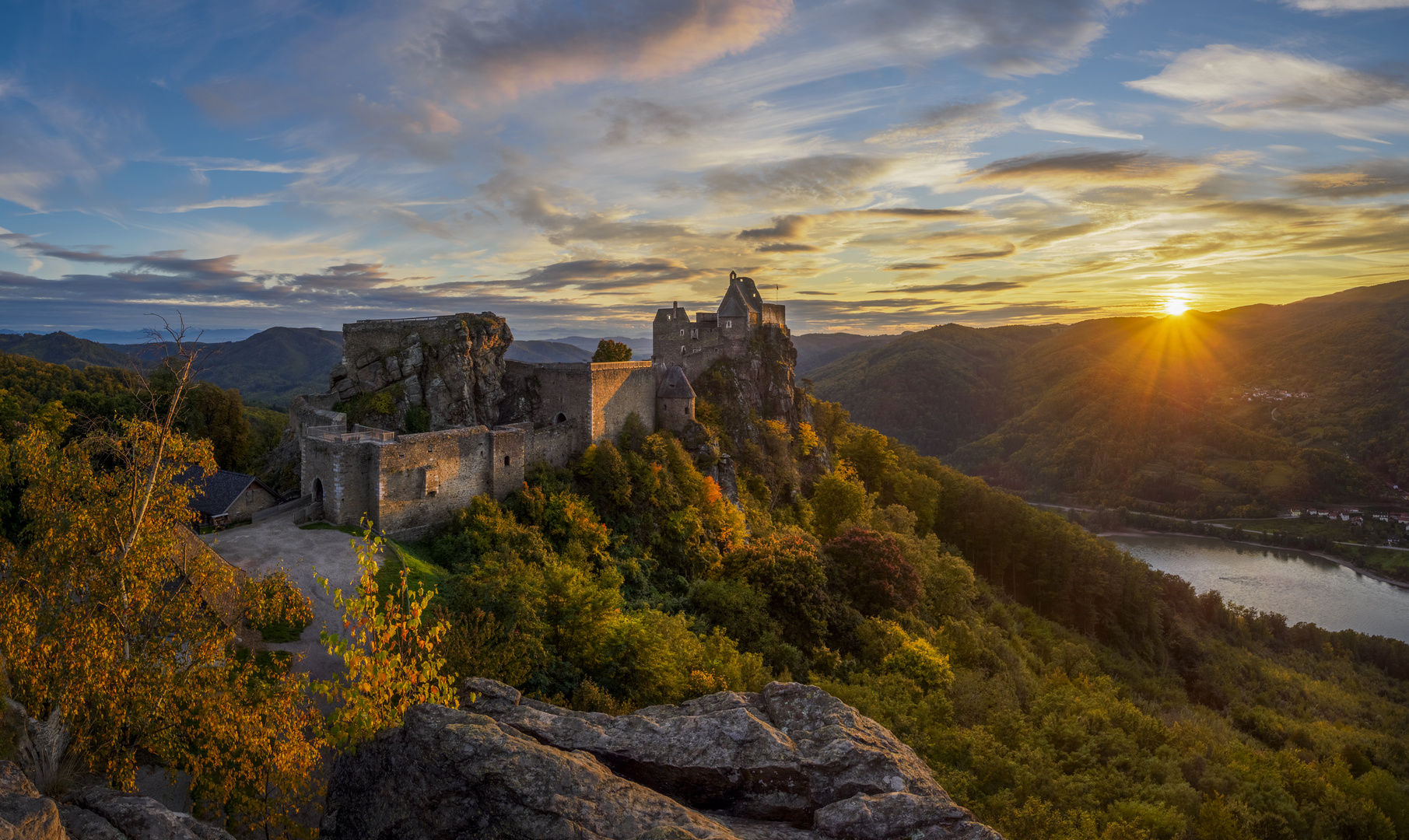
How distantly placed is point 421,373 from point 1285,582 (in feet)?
419

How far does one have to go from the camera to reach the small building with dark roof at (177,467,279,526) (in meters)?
27.8

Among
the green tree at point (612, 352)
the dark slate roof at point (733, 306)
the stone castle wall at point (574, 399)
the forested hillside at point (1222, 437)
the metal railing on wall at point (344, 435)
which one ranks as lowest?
the forested hillside at point (1222, 437)

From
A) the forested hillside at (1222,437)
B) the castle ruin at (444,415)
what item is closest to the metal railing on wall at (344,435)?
the castle ruin at (444,415)

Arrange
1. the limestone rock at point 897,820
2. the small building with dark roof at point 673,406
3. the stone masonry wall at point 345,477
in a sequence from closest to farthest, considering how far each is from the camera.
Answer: the limestone rock at point 897,820, the stone masonry wall at point 345,477, the small building with dark roof at point 673,406

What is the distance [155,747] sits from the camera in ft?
35.8

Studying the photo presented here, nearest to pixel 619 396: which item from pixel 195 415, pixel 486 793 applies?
pixel 195 415

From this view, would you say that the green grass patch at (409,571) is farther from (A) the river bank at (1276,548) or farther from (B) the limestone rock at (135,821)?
(A) the river bank at (1276,548)

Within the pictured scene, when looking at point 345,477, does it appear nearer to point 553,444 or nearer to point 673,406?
point 553,444

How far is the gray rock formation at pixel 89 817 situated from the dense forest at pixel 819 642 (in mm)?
993

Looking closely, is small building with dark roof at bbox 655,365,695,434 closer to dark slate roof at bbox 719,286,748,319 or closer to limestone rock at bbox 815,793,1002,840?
dark slate roof at bbox 719,286,748,319

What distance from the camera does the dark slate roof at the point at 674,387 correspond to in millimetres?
42219

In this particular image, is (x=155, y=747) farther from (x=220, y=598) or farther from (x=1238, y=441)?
(x=1238, y=441)

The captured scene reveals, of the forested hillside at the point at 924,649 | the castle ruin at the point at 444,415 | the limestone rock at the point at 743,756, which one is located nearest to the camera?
the limestone rock at the point at 743,756

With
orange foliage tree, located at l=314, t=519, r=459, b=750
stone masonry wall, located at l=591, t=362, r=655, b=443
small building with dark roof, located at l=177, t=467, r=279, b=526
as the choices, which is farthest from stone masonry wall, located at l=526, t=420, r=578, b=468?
orange foliage tree, located at l=314, t=519, r=459, b=750
